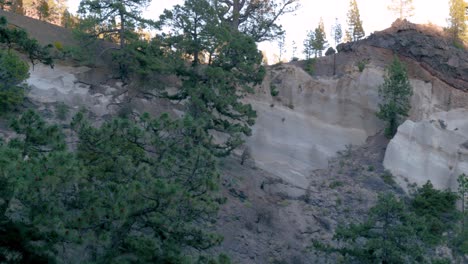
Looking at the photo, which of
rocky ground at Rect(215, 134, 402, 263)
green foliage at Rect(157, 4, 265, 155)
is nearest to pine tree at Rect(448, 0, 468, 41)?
rocky ground at Rect(215, 134, 402, 263)

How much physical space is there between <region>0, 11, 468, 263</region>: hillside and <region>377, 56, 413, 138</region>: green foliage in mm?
985

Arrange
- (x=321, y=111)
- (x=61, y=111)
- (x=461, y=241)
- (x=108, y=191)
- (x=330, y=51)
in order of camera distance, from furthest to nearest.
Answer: (x=330, y=51), (x=321, y=111), (x=61, y=111), (x=461, y=241), (x=108, y=191)

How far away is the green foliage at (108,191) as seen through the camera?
14.6 metres

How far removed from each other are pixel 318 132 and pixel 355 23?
54.9 feet

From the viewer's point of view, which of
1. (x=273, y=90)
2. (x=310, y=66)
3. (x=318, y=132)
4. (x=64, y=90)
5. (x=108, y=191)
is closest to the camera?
(x=108, y=191)

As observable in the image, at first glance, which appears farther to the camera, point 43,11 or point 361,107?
point 43,11

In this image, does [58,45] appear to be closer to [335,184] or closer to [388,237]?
[335,184]

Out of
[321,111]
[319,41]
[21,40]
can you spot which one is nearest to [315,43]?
[319,41]

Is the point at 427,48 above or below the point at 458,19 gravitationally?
below

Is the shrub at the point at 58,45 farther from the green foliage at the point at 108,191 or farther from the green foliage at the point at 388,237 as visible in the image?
the green foliage at the point at 388,237

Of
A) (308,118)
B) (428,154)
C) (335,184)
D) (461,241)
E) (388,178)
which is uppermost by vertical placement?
(308,118)

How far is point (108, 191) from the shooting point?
17.0 metres

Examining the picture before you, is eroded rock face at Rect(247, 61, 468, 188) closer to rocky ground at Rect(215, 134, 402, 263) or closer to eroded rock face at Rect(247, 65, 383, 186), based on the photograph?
eroded rock face at Rect(247, 65, 383, 186)

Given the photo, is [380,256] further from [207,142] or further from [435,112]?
[435,112]
